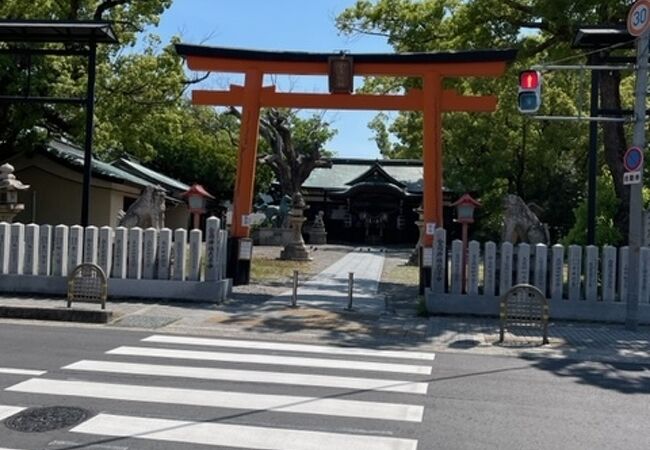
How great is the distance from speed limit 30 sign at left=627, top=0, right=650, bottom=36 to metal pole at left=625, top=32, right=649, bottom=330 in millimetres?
179

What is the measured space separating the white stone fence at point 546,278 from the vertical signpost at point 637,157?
3.06 ft

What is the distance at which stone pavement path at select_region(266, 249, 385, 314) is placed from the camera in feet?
45.8

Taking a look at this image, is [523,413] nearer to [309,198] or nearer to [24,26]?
[24,26]

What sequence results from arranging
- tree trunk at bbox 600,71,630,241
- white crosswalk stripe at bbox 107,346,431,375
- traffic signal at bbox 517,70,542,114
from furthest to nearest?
1. tree trunk at bbox 600,71,630,241
2. traffic signal at bbox 517,70,542,114
3. white crosswalk stripe at bbox 107,346,431,375

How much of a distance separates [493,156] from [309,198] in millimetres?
15745

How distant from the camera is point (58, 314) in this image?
1123 centimetres

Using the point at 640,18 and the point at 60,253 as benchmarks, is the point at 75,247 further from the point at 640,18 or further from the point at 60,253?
the point at 640,18

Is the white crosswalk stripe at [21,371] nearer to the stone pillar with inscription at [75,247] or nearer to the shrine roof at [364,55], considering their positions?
the stone pillar with inscription at [75,247]

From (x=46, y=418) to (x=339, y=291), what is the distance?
1115 centimetres

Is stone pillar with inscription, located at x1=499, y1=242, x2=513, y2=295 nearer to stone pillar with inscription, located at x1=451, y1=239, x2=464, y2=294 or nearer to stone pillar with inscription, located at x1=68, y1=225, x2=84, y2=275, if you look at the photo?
stone pillar with inscription, located at x1=451, y1=239, x2=464, y2=294

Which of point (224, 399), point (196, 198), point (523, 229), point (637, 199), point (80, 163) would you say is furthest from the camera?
point (80, 163)

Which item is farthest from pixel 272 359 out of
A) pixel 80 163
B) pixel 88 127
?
pixel 80 163

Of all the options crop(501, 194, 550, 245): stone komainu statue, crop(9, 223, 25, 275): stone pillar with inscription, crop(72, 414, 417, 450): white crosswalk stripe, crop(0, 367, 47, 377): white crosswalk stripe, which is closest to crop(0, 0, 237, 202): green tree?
crop(9, 223, 25, 275): stone pillar with inscription

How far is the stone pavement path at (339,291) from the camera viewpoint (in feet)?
45.8
